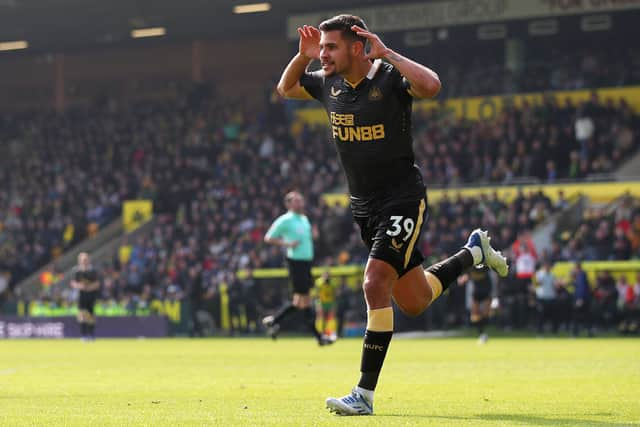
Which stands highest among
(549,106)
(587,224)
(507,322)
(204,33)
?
(204,33)

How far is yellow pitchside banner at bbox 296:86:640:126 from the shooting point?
37625 millimetres

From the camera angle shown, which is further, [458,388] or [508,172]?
[508,172]

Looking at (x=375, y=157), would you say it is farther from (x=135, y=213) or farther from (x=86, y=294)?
(x=135, y=213)

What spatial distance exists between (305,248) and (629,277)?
34.8 ft

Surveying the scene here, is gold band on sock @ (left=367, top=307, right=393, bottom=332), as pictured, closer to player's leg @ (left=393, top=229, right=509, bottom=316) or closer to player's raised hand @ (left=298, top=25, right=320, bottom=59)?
player's leg @ (left=393, top=229, right=509, bottom=316)

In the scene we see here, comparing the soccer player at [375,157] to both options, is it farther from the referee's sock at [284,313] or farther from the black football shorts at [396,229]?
the referee's sock at [284,313]

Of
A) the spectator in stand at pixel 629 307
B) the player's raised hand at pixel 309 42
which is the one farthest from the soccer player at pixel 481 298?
the player's raised hand at pixel 309 42

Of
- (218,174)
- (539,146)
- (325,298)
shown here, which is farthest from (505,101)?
(325,298)

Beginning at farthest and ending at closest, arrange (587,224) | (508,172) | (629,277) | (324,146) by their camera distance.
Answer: (324,146) → (508,172) → (587,224) → (629,277)

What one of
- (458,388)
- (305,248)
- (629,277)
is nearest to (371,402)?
(458,388)

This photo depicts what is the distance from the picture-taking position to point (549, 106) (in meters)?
36.3

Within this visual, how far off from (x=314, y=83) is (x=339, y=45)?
26.2 inches

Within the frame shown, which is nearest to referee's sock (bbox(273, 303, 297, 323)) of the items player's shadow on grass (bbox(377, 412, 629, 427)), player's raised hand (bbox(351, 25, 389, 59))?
player's shadow on grass (bbox(377, 412, 629, 427))

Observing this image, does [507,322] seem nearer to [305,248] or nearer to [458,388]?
[305,248]
